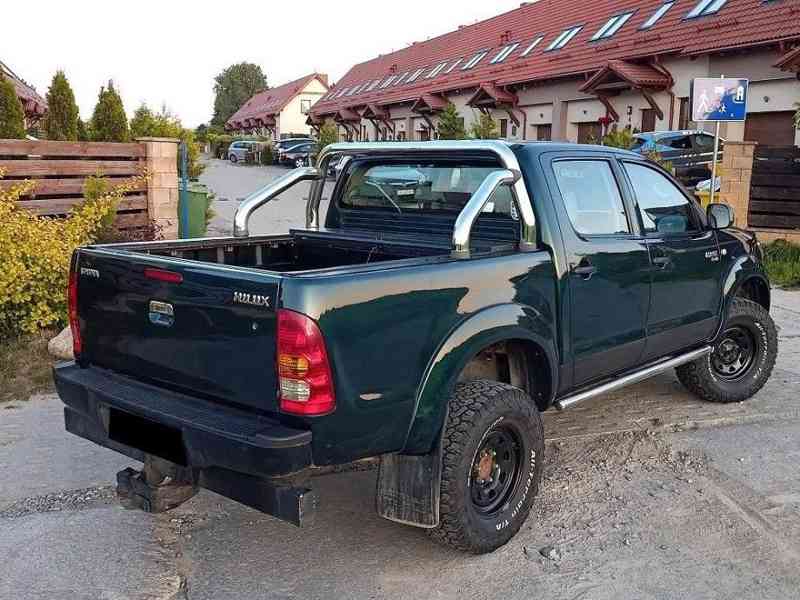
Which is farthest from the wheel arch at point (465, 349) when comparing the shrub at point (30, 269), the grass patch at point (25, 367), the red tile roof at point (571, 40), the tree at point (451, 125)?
the tree at point (451, 125)

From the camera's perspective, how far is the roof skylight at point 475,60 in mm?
34469

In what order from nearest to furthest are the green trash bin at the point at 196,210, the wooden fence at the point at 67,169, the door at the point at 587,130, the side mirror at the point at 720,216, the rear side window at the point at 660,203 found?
1. the rear side window at the point at 660,203
2. the side mirror at the point at 720,216
3. the wooden fence at the point at 67,169
4. the green trash bin at the point at 196,210
5. the door at the point at 587,130

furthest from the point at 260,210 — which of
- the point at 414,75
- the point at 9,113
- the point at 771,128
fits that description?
the point at 414,75

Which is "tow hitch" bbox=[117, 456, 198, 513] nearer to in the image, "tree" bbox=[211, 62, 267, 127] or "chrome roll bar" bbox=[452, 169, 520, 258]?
"chrome roll bar" bbox=[452, 169, 520, 258]

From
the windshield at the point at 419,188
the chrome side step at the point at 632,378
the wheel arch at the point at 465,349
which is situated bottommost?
the chrome side step at the point at 632,378

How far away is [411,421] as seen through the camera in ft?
10.9

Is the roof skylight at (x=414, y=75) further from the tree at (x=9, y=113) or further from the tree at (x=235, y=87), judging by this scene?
the tree at (x=235, y=87)

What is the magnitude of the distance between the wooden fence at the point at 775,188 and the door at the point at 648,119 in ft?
30.7

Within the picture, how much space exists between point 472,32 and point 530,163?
37400mm

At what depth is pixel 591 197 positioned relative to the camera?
452cm

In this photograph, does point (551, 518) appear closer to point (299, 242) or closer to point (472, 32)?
point (299, 242)

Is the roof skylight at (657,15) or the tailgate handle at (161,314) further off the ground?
the roof skylight at (657,15)

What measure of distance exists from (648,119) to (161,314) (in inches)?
843

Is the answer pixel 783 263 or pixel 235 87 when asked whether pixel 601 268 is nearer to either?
pixel 783 263
